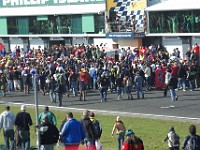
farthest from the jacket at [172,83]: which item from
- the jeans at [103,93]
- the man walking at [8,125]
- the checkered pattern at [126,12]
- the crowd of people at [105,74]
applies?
the checkered pattern at [126,12]

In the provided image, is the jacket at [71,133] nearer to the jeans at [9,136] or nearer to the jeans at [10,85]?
the jeans at [9,136]

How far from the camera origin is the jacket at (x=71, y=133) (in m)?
16.5

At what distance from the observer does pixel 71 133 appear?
1653 cm

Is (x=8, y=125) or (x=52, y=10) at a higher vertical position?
(x=52, y=10)

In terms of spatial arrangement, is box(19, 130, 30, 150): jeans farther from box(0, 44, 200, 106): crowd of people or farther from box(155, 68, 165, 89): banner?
box(155, 68, 165, 89): banner

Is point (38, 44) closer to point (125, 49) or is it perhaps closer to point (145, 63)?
point (125, 49)

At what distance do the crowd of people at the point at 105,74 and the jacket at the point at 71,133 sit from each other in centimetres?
1534

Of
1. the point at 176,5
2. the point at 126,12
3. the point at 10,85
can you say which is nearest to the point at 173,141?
the point at 10,85

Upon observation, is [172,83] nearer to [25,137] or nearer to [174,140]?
[174,140]

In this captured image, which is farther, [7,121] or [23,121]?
[7,121]

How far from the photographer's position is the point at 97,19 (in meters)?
49.3

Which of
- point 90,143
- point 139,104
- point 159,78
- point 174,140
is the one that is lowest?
point 139,104

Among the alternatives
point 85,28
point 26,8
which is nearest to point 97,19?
point 85,28

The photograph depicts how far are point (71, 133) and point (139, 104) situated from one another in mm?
15378
